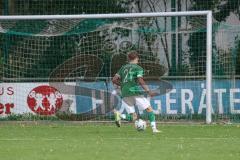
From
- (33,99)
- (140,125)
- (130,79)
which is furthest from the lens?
(33,99)

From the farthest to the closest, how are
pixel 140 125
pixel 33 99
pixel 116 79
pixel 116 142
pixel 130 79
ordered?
pixel 33 99, pixel 116 79, pixel 130 79, pixel 140 125, pixel 116 142

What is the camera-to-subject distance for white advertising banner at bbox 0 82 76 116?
2330 centimetres

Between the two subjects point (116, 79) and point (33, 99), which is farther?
point (33, 99)

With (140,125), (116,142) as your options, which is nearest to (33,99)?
(140,125)

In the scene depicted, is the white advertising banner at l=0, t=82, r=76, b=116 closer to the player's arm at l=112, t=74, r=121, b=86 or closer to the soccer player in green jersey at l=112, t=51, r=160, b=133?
the player's arm at l=112, t=74, r=121, b=86

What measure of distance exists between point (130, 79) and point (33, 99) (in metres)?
5.08

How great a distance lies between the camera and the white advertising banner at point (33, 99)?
23.3 metres

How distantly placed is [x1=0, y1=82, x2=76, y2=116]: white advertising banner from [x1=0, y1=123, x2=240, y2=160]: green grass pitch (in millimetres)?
1558

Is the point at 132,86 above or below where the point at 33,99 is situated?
above

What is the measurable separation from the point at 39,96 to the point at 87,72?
1.64 m

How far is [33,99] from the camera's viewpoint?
76.7 feet

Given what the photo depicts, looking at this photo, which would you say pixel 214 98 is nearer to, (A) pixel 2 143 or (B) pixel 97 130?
(B) pixel 97 130

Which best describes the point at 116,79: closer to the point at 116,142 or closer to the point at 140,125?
the point at 140,125

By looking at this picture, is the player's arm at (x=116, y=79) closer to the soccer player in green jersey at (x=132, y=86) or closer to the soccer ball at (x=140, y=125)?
the soccer player in green jersey at (x=132, y=86)
